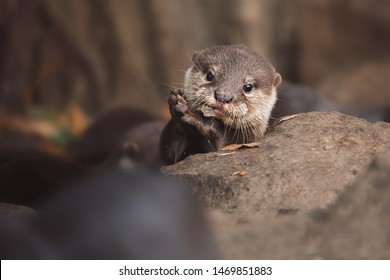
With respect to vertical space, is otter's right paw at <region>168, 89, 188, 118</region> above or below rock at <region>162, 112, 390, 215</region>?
above

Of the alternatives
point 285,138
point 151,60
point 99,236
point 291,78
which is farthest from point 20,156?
point 291,78

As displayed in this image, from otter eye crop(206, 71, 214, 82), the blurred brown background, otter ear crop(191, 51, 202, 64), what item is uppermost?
the blurred brown background

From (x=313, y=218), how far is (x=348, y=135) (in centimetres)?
89

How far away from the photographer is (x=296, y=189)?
2.83 metres

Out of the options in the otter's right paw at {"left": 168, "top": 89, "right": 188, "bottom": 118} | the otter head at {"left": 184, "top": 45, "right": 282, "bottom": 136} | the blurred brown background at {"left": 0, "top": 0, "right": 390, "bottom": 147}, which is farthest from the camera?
the blurred brown background at {"left": 0, "top": 0, "right": 390, "bottom": 147}

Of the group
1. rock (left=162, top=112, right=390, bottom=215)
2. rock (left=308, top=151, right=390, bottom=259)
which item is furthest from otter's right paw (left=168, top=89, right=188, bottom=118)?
rock (left=308, top=151, right=390, bottom=259)

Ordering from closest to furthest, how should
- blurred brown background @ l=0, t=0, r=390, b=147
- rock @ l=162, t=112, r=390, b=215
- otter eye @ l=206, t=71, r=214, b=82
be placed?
rock @ l=162, t=112, r=390, b=215 < otter eye @ l=206, t=71, r=214, b=82 < blurred brown background @ l=0, t=0, r=390, b=147

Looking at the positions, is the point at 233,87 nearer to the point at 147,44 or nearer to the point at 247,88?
the point at 247,88

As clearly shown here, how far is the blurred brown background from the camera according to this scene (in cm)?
725

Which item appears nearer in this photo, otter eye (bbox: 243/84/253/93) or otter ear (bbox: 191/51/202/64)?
otter eye (bbox: 243/84/253/93)

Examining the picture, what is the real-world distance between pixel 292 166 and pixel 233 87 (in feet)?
2.37

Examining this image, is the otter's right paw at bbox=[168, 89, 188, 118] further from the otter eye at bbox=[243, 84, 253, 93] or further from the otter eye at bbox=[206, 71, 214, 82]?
the otter eye at bbox=[243, 84, 253, 93]

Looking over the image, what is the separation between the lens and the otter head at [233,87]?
3.52 meters

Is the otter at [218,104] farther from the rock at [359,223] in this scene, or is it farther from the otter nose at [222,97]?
the rock at [359,223]
